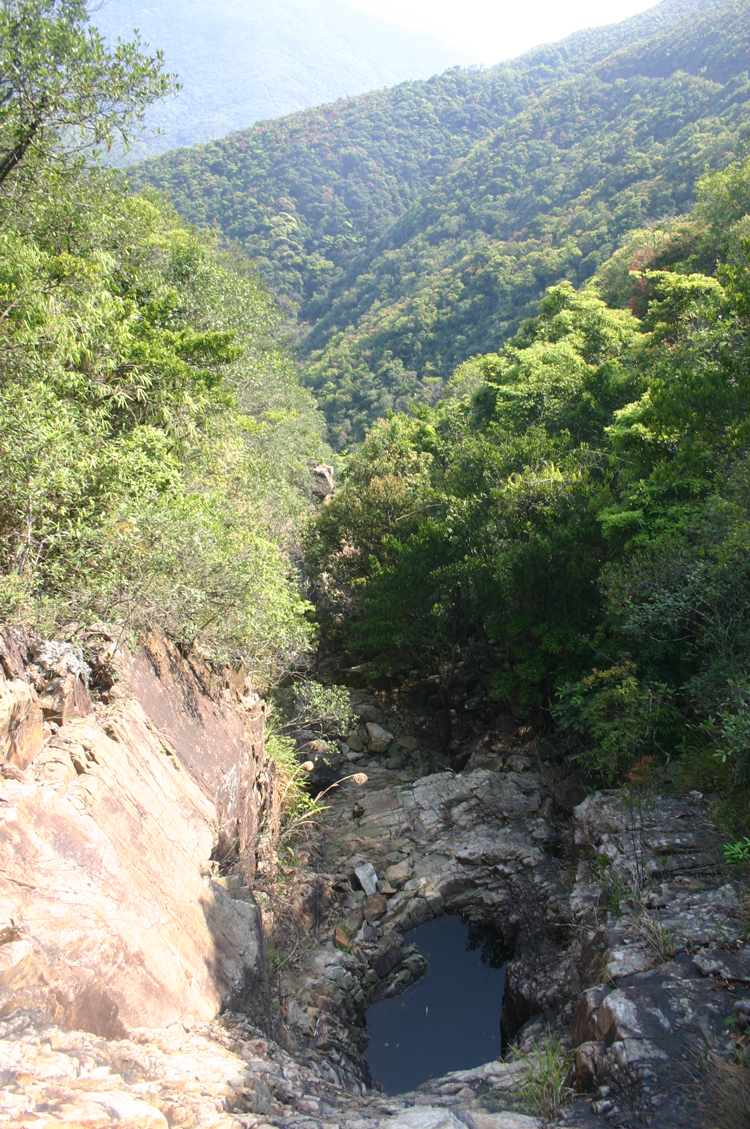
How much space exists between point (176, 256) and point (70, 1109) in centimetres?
2068

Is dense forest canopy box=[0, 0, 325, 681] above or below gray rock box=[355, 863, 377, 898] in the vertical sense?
above

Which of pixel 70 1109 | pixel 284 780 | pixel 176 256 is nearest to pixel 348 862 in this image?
pixel 284 780

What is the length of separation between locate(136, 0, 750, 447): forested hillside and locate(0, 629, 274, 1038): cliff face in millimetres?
46329

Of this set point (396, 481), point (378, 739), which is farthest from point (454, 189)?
point (378, 739)

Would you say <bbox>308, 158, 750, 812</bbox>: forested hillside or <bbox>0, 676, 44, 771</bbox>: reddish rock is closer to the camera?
<bbox>0, 676, 44, 771</bbox>: reddish rock

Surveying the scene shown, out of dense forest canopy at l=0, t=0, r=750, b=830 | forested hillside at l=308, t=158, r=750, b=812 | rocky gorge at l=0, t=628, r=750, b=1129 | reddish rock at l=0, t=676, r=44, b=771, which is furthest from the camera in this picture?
forested hillside at l=308, t=158, r=750, b=812

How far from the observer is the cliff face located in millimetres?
4762

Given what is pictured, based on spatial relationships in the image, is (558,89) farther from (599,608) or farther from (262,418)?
(599,608)

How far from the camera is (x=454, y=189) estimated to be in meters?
83.8

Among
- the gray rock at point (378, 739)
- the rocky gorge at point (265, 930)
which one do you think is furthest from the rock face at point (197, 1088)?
the gray rock at point (378, 739)

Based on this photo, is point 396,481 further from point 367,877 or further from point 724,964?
point 724,964

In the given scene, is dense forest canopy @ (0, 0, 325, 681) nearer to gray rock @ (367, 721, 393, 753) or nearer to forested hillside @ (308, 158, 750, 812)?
gray rock @ (367, 721, 393, 753)

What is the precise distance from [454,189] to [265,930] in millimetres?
96214

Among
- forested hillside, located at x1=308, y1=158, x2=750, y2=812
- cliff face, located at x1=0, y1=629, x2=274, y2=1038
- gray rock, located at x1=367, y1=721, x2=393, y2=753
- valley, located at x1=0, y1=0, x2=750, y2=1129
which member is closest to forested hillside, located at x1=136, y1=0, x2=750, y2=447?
forested hillside, located at x1=308, y1=158, x2=750, y2=812
